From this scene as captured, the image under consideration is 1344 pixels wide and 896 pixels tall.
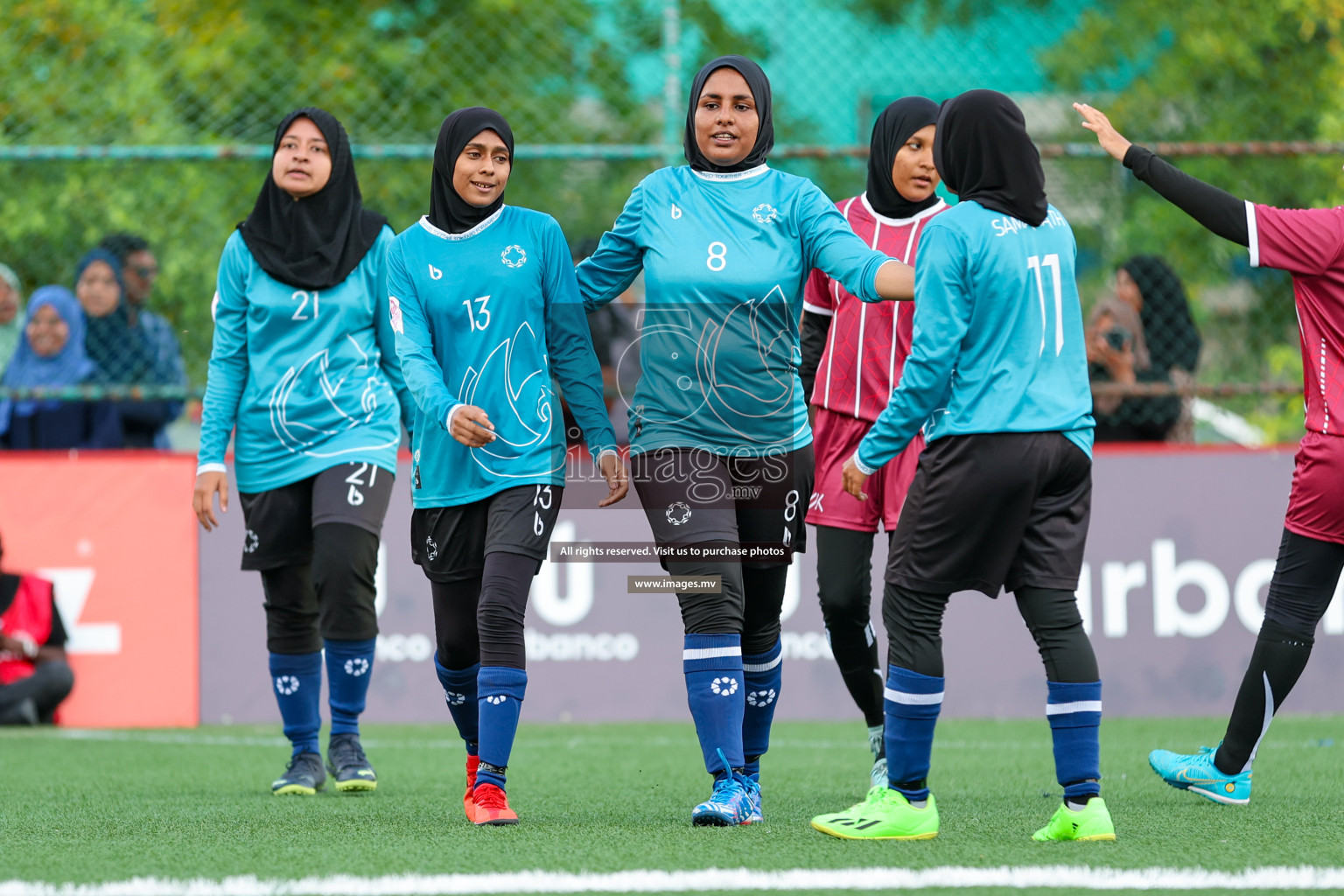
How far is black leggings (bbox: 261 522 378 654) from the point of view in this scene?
5.27 m

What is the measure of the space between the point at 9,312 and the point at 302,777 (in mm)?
4882

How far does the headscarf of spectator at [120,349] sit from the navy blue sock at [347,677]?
3648 mm

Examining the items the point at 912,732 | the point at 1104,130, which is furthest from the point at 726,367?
the point at 1104,130

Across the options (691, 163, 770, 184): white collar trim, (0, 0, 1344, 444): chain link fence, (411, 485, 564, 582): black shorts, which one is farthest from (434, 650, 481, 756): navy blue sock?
(0, 0, 1344, 444): chain link fence

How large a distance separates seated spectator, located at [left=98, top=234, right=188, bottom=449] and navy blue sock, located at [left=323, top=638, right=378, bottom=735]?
356 cm

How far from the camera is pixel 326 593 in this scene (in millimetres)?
5297

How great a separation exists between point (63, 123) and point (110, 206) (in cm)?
135

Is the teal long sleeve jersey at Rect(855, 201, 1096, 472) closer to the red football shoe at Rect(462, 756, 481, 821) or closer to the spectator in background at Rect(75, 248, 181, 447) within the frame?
the red football shoe at Rect(462, 756, 481, 821)

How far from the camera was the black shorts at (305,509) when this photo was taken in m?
5.30

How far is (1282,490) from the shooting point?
27.2 ft

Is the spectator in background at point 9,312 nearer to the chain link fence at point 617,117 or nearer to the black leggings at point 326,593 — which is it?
the chain link fence at point 617,117

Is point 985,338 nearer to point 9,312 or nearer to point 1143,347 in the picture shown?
point 1143,347

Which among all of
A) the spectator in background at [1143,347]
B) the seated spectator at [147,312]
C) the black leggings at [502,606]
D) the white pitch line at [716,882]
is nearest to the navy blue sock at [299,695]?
the black leggings at [502,606]

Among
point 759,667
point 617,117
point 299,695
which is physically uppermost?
point 617,117
